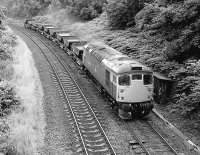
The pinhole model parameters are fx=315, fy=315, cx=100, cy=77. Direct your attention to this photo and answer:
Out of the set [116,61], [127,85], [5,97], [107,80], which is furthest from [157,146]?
[5,97]

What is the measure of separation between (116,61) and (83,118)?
12.7 feet

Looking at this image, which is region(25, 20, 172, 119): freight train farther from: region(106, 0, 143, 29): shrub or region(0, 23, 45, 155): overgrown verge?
region(106, 0, 143, 29): shrub

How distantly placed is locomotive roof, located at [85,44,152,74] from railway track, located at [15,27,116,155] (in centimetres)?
297

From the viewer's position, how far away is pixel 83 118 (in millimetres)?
18344

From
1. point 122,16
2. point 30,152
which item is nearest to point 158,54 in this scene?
point 30,152

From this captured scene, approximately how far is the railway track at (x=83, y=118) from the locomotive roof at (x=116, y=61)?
2.97 m

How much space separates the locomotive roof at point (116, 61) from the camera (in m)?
17.5

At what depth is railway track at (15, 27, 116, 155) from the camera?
14.8 metres

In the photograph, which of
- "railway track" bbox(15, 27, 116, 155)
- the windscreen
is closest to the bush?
"railway track" bbox(15, 27, 116, 155)

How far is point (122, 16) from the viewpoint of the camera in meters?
36.3

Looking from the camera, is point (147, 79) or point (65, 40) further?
point (65, 40)

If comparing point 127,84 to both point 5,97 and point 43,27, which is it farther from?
point 43,27

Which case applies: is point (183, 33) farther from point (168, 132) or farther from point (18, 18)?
point (18, 18)

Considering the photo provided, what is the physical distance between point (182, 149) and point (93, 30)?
98.1 ft
